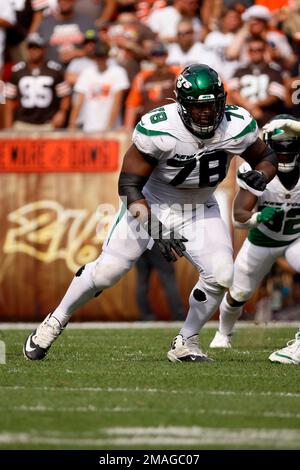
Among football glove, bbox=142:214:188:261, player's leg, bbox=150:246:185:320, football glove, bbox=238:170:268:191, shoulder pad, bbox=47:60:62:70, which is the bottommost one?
player's leg, bbox=150:246:185:320

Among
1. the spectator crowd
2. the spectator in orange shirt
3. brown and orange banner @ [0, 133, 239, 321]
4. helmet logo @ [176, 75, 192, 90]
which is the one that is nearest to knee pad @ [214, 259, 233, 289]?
helmet logo @ [176, 75, 192, 90]

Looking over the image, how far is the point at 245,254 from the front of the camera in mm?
8102

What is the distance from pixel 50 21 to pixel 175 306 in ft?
14.0

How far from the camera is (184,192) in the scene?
6.70 metres

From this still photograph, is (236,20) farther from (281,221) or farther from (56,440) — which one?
(56,440)

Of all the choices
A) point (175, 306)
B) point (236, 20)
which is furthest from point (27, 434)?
point (236, 20)

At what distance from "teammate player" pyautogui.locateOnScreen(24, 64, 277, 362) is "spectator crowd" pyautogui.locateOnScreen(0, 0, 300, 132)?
16.0 ft

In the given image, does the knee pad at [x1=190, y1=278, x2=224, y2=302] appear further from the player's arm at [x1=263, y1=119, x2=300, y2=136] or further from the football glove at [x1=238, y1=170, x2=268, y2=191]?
the player's arm at [x1=263, y1=119, x2=300, y2=136]

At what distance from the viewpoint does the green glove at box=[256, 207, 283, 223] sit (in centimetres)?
764

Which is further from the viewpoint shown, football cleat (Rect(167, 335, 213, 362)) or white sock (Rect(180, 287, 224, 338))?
football cleat (Rect(167, 335, 213, 362))

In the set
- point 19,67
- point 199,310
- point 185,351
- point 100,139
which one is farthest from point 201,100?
point 19,67

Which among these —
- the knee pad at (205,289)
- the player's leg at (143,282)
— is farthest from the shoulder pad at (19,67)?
the knee pad at (205,289)

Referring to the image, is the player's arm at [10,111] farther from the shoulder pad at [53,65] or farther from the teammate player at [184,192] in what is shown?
the teammate player at [184,192]

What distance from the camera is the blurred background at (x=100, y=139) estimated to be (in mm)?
11422
